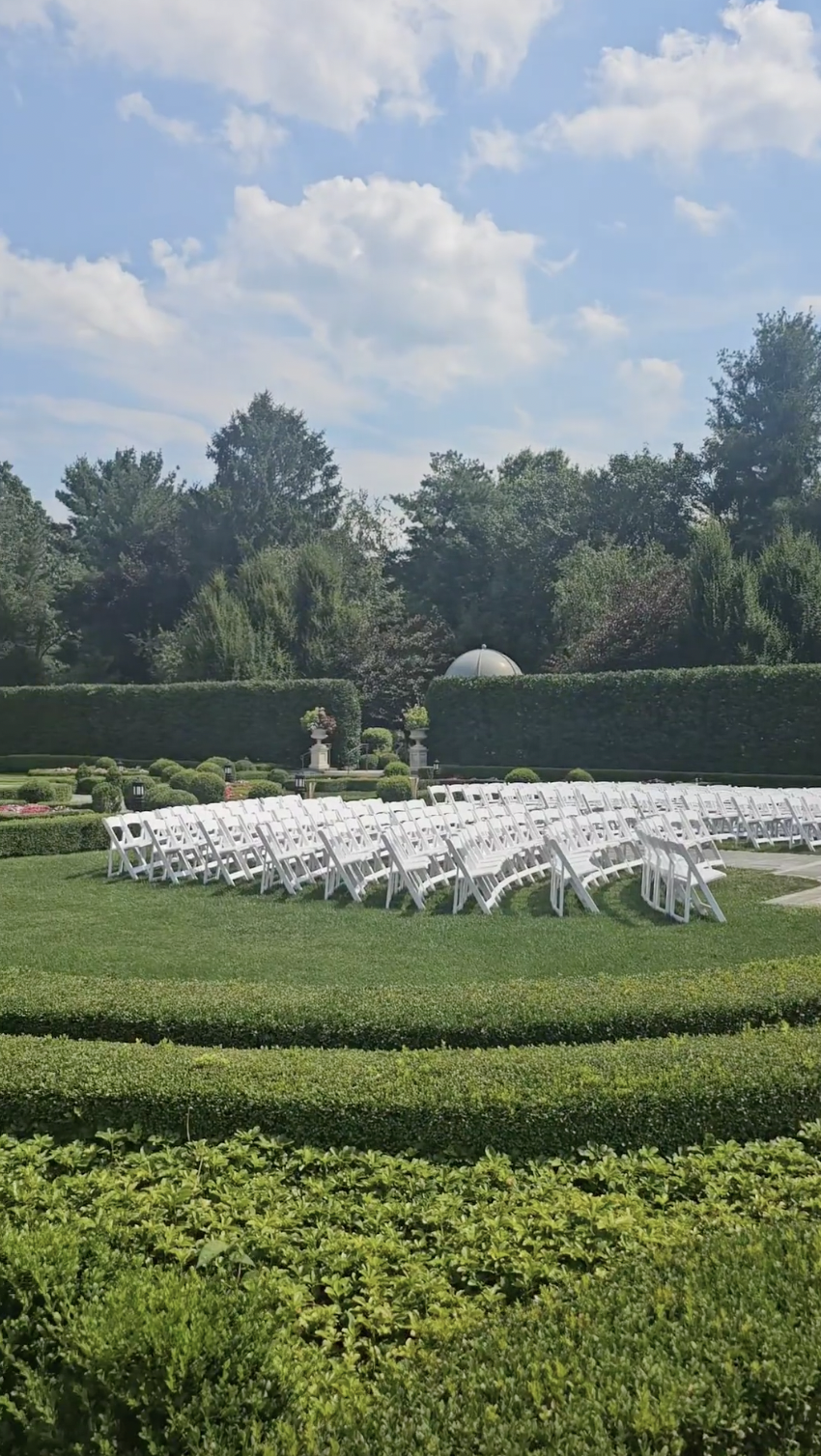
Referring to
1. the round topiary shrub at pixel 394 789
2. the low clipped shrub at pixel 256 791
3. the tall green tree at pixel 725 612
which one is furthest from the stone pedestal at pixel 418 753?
the tall green tree at pixel 725 612

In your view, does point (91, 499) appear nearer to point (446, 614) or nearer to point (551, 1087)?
point (446, 614)

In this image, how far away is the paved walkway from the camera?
11.6 metres

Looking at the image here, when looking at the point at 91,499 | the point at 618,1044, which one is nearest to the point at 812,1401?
the point at 618,1044

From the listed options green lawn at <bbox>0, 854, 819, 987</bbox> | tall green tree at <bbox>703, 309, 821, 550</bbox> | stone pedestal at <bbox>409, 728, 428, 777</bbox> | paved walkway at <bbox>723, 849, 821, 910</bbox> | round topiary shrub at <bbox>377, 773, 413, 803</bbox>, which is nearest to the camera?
green lawn at <bbox>0, 854, 819, 987</bbox>

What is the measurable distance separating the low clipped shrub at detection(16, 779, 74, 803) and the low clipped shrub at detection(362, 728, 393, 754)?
42.4 feet

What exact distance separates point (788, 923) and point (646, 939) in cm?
149

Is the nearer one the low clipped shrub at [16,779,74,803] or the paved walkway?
the paved walkway

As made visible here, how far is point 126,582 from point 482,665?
22819mm

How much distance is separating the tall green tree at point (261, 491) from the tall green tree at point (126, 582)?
168 centimetres

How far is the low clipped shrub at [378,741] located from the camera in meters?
38.2

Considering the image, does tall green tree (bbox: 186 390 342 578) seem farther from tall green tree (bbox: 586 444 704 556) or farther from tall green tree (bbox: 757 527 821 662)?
tall green tree (bbox: 757 527 821 662)

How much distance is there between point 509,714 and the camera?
33438 mm

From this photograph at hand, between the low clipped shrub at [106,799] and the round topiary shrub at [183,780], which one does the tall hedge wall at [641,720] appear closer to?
the round topiary shrub at [183,780]

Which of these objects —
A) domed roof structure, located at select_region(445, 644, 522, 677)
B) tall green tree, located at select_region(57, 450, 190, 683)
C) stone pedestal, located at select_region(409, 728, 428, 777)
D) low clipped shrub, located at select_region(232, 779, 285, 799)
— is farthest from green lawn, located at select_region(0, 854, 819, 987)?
tall green tree, located at select_region(57, 450, 190, 683)
